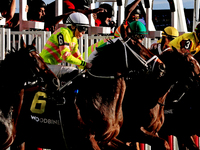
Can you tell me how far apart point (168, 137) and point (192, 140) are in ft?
2.51

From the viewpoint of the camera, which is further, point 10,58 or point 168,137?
point 168,137

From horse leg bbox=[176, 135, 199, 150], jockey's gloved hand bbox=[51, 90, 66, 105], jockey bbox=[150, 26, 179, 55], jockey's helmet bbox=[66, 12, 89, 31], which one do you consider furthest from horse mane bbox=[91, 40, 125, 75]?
horse leg bbox=[176, 135, 199, 150]

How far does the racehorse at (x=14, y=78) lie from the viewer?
5.82 m

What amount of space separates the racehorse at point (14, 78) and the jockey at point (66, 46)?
1.00m

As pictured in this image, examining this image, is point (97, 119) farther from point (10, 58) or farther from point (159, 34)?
point (159, 34)

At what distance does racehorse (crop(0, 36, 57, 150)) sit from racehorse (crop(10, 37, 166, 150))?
419 mm

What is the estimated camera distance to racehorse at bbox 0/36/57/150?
5824 mm

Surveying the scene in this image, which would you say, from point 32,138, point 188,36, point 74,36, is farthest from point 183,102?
point 32,138

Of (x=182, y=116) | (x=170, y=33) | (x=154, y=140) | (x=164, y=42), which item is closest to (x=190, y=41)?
(x=164, y=42)

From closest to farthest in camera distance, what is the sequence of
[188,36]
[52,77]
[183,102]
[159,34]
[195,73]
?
[52,77] < [195,73] < [183,102] < [188,36] < [159,34]

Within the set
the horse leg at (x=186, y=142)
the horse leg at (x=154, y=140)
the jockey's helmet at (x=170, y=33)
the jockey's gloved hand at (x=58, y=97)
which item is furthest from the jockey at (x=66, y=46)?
Answer: the jockey's helmet at (x=170, y=33)

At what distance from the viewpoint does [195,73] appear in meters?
7.20

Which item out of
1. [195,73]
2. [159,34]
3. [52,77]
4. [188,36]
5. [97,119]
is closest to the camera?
[52,77]

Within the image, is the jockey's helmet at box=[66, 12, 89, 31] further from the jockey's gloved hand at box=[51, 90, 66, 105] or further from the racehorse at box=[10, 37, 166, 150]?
the jockey's gloved hand at box=[51, 90, 66, 105]
